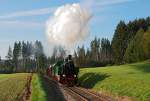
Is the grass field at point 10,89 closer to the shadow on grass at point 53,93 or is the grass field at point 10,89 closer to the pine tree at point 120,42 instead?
the shadow on grass at point 53,93

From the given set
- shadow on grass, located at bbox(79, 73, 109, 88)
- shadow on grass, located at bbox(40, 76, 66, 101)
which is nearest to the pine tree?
shadow on grass, located at bbox(79, 73, 109, 88)

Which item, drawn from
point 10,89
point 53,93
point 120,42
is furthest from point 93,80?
point 120,42

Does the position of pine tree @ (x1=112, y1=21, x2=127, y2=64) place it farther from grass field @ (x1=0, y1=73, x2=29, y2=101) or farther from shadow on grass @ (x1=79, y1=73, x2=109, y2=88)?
Result: shadow on grass @ (x1=79, y1=73, x2=109, y2=88)

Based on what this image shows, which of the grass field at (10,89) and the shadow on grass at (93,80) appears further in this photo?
the shadow on grass at (93,80)

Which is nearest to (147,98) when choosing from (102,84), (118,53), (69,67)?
(102,84)

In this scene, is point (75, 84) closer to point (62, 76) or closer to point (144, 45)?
point (62, 76)

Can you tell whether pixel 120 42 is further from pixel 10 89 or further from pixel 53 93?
pixel 53 93

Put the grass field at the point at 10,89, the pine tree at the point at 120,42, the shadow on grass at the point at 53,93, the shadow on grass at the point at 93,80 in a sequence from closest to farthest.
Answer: the shadow on grass at the point at 53,93 → the grass field at the point at 10,89 → the shadow on grass at the point at 93,80 → the pine tree at the point at 120,42

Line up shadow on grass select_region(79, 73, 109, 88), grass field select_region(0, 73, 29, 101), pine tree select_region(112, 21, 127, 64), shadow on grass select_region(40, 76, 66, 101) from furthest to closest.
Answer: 1. pine tree select_region(112, 21, 127, 64)
2. shadow on grass select_region(79, 73, 109, 88)
3. grass field select_region(0, 73, 29, 101)
4. shadow on grass select_region(40, 76, 66, 101)

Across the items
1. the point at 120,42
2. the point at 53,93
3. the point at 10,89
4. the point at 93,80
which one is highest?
the point at 120,42

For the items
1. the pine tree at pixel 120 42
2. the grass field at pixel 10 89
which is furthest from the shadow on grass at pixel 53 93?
the pine tree at pixel 120 42

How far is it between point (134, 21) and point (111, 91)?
411 ft

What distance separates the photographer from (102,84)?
→ 4634 centimetres

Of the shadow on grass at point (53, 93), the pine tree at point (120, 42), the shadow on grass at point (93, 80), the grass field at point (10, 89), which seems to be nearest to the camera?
the shadow on grass at point (53, 93)
